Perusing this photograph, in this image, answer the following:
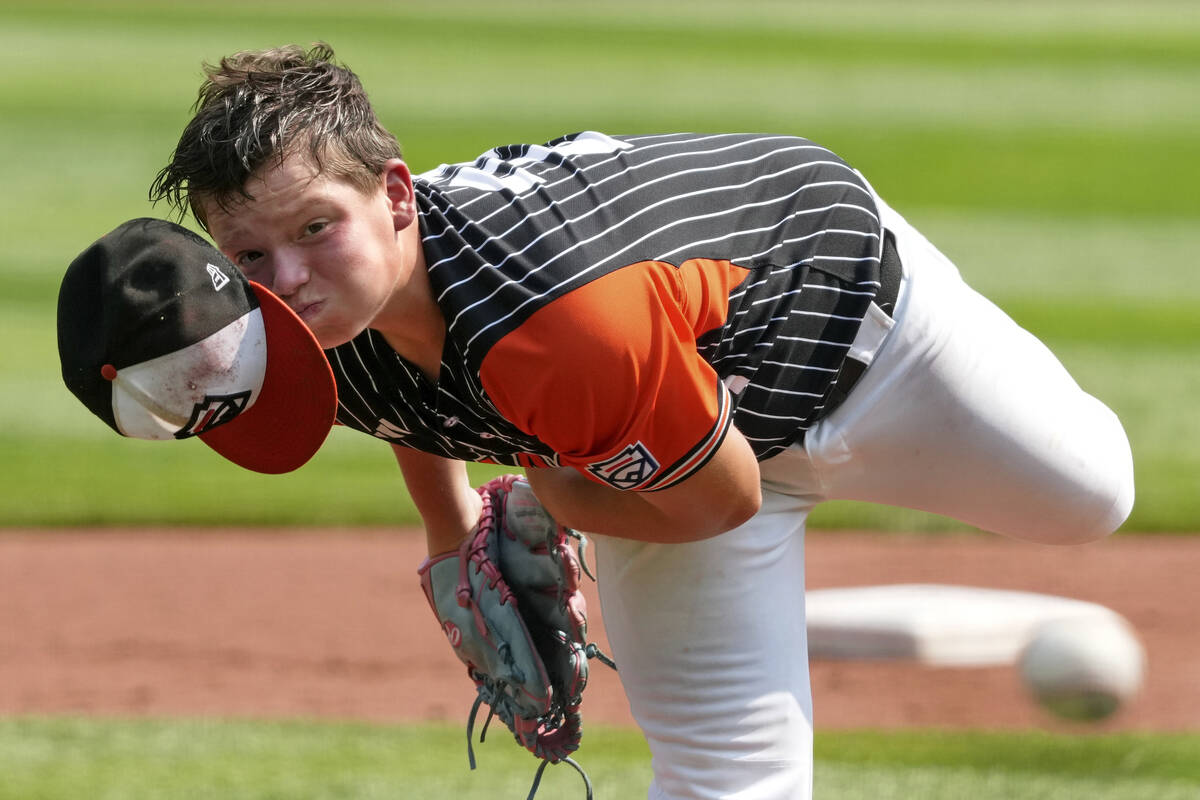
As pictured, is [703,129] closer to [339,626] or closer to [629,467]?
[339,626]

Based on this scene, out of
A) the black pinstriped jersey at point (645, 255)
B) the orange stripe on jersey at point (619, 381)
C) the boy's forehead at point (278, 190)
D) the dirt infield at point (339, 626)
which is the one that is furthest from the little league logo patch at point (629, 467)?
the dirt infield at point (339, 626)

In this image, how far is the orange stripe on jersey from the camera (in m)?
2.10

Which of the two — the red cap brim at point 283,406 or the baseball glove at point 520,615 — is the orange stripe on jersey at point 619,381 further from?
the baseball glove at point 520,615

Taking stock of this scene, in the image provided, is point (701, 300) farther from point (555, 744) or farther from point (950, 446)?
point (555, 744)

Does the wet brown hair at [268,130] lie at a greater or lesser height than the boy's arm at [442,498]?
greater

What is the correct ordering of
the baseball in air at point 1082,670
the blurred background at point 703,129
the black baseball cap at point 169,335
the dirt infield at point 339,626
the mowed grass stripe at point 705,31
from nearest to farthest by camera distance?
the black baseball cap at point 169,335
the baseball in air at point 1082,670
the dirt infield at point 339,626
the blurred background at point 703,129
the mowed grass stripe at point 705,31

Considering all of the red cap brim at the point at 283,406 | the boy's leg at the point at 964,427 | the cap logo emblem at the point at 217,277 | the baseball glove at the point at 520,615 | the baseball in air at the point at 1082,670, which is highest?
the cap logo emblem at the point at 217,277

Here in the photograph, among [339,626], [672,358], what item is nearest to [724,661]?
[672,358]

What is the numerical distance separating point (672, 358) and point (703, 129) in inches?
332

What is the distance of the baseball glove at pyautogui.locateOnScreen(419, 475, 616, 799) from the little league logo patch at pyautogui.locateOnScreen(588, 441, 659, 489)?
0.70 metres

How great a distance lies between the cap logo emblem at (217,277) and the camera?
195 centimetres

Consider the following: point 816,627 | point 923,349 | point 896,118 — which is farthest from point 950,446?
point 896,118

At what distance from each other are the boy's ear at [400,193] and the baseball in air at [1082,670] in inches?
98.2

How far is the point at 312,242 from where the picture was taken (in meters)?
2.06
